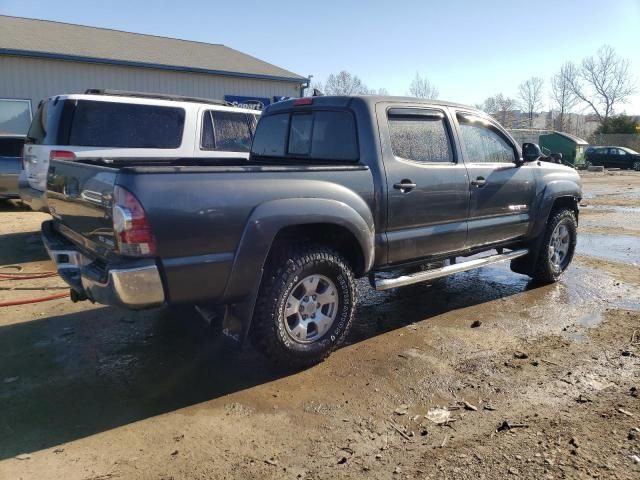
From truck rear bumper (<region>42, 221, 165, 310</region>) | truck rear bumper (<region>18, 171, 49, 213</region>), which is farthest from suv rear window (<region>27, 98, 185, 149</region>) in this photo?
truck rear bumper (<region>42, 221, 165, 310</region>)

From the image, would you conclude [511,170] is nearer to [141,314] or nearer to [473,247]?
[473,247]

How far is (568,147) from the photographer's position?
1352 inches

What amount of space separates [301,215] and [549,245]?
3.75 m

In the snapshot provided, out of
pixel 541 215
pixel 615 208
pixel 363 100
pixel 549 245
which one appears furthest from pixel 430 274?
pixel 615 208

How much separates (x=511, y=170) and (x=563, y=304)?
151 cm

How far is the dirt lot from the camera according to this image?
2754 millimetres

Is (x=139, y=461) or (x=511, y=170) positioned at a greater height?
(x=511, y=170)

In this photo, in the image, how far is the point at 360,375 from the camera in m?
3.79

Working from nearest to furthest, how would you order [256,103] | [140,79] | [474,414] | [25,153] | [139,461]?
[139,461], [474,414], [25,153], [140,79], [256,103]

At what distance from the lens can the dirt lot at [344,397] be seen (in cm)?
275

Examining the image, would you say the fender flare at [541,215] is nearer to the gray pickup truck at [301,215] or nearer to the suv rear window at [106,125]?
the gray pickup truck at [301,215]

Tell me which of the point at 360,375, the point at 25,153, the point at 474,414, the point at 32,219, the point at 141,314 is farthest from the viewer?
the point at 32,219

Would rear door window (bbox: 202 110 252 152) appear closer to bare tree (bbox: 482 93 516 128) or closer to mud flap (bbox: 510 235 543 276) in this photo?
mud flap (bbox: 510 235 543 276)

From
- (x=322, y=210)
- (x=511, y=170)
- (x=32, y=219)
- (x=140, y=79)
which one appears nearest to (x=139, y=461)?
(x=322, y=210)
